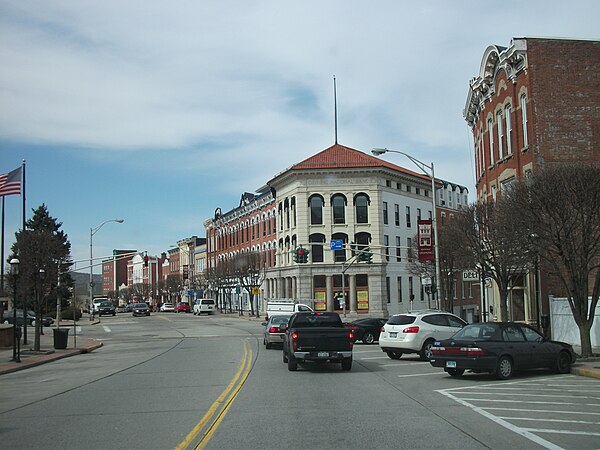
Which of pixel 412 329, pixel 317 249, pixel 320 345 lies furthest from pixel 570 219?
pixel 317 249

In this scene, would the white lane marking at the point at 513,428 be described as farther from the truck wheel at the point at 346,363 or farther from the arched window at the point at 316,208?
the arched window at the point at 316,208

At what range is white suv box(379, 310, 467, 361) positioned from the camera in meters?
22.5

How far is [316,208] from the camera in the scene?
6725 centimetres

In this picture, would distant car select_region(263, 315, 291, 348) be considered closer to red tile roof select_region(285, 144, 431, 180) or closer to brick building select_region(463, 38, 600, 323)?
brick building select_region(463, 38, 600, 323)

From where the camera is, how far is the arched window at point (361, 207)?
6688cm

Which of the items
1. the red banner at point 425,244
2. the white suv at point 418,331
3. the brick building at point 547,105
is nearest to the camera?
the white suv at point 418,331

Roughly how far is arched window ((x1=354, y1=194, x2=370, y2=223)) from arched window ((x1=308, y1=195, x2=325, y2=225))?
3450mm

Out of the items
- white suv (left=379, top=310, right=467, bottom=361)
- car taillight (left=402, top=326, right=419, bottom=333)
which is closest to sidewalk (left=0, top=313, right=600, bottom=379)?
white suv (left=379, top=310, right=467, bottom=361)

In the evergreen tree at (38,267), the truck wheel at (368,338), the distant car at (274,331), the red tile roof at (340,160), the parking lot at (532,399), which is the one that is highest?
the red tile roof at (340,160)

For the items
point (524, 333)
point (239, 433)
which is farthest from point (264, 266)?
point (239, 433)

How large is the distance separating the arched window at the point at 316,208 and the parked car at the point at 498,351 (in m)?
49.0

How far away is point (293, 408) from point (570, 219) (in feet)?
40.6

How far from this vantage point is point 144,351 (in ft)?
99.8

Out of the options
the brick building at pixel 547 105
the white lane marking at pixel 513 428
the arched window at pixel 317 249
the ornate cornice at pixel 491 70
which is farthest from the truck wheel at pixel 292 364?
the arched window at pixel 317 249
